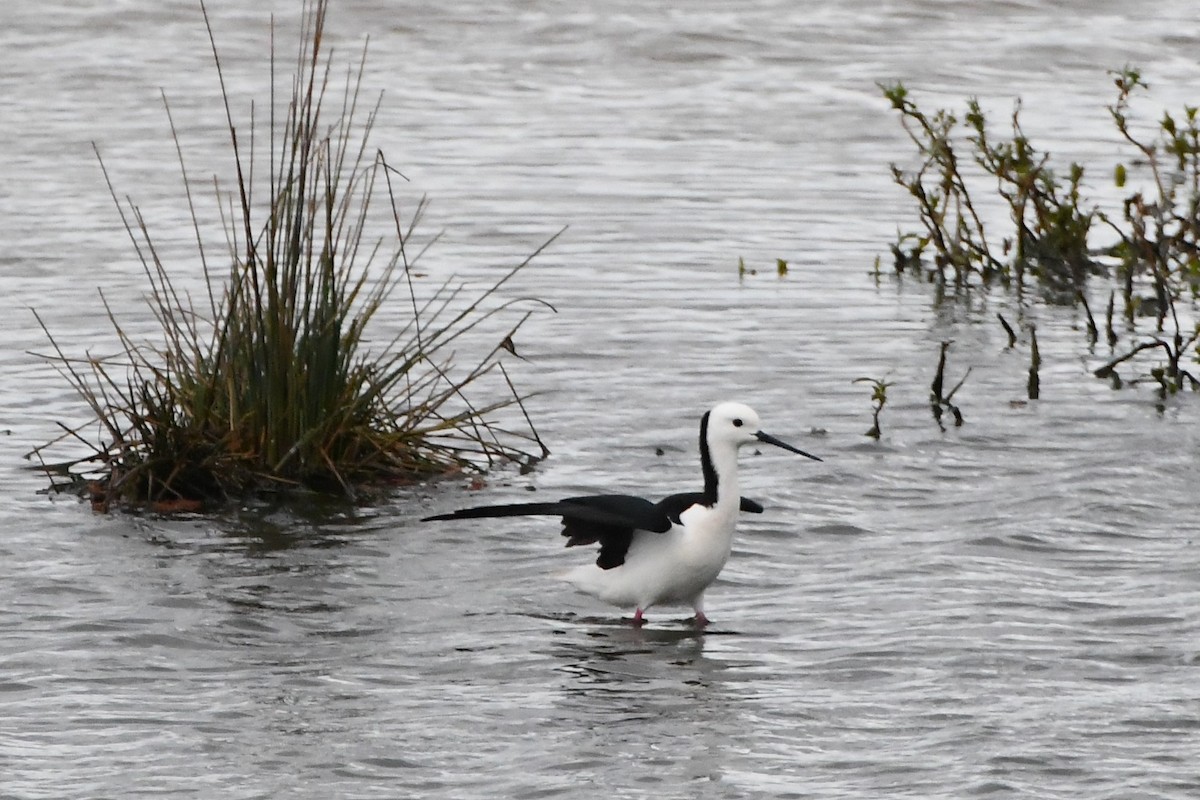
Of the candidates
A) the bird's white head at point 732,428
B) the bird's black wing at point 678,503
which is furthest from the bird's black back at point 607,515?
the bird's white head at point 732,428

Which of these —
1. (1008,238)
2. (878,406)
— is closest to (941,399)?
(878,406)

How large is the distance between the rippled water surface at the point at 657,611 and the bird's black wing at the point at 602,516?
26cm

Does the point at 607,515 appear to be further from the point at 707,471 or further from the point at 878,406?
the point at 878,406

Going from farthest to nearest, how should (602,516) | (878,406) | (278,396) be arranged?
(878,406), (278,396), (602,516)

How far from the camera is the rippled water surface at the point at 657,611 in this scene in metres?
Result: 6.60

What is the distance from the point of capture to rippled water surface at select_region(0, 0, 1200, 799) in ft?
21.6

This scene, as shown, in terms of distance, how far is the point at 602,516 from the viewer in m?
8.04

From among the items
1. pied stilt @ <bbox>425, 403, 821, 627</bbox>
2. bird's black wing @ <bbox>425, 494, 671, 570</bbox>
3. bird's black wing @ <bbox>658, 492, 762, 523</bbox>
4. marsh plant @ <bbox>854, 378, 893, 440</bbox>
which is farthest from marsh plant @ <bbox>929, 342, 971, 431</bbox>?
bird's black wing @ <bbox>425, 494, 671, 570</bbox>

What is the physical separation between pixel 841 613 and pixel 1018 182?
5.65 metres

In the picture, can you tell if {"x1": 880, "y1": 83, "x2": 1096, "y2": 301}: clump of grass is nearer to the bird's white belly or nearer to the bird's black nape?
the bird's black nape

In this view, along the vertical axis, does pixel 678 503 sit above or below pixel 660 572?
above

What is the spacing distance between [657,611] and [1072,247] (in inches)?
233

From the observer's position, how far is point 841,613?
805cm

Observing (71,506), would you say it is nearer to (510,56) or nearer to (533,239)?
(533,239)
